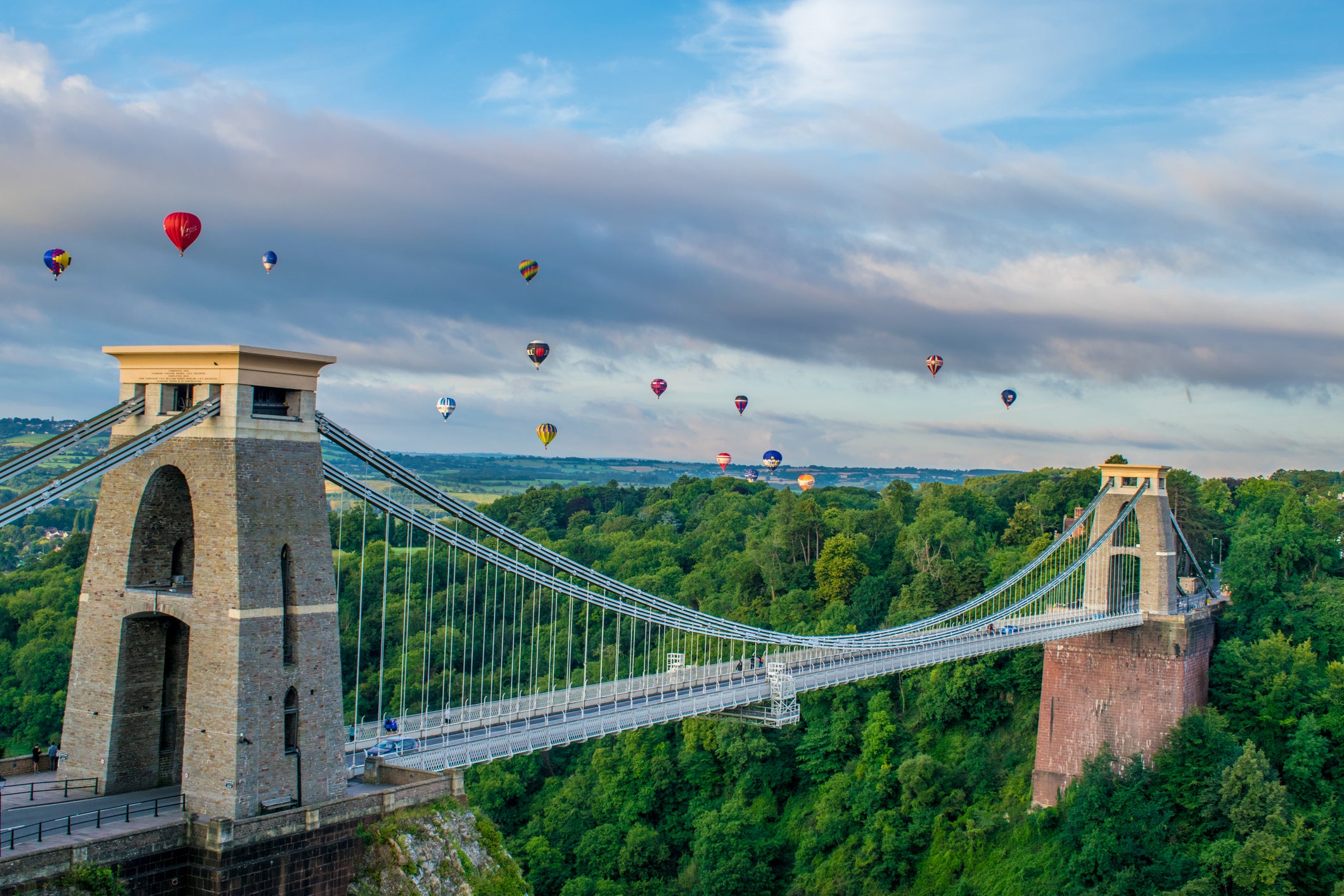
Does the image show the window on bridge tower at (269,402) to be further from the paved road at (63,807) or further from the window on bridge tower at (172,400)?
the paved road at (63,807)

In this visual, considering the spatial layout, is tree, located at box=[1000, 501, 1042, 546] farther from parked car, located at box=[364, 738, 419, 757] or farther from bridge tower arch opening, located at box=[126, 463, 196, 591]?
bridge tower arch opening, located at box=[126, 463, 196, 591]

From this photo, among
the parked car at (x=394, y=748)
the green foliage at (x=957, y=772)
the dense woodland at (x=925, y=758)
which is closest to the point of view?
the parked car at (x=394, y=748)

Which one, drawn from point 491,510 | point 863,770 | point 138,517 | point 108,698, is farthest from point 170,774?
point 491,510

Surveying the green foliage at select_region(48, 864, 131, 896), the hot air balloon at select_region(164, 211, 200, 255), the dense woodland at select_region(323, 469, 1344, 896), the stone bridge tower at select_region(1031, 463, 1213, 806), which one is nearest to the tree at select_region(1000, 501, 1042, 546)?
the dense woodland at select_region(323, 469, 1344, 896)

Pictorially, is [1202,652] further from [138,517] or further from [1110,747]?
[138,517]

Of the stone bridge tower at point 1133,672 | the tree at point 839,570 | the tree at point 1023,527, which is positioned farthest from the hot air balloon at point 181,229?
the tree at point 1023,527

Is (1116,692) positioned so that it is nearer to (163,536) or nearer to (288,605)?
(288,605)
